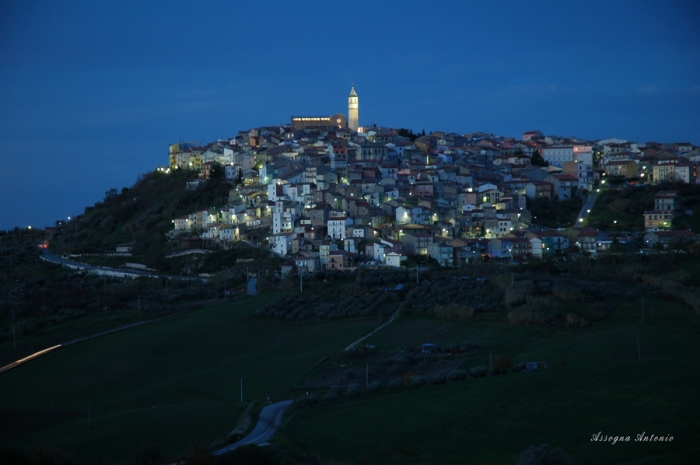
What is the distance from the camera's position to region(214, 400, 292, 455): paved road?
1745cm

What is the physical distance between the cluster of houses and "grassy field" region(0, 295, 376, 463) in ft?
27.4

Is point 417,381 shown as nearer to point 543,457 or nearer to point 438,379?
point 438,379

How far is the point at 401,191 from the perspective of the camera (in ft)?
152

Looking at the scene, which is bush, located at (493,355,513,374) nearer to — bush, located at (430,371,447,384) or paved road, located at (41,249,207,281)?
bush, located at (430,371,447,384)

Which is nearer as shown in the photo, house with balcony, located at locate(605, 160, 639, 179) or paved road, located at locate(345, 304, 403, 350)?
paved road, located at locate(345, 304, 403, 350)

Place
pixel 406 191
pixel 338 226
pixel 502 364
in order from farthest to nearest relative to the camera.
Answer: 1. pixel 406 191
2. pixel 338 226
3. pixel 502 364

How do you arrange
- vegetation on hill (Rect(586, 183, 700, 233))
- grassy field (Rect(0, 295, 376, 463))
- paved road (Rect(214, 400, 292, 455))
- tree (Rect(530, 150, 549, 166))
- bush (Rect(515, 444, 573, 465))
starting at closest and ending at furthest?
bush (Rect(515, 444, 573, 465)), paved road (Rect(214, 400, 292, 455)), grassy field (Rect(0, 295, 376, 463)), vegetation on hill (Rect(586, 183, 700, 233)), tree (Rect(530, 150, 549, 166))

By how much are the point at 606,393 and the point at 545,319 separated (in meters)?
9.31

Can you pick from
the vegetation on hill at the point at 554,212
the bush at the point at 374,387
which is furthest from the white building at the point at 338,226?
the bush at the point at 374,387

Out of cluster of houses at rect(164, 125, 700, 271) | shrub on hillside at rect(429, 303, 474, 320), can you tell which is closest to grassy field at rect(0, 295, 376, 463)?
shrub on hillside at rect(429, 303, 474, 320)

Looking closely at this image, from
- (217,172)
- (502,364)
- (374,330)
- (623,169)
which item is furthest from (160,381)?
(623,169)

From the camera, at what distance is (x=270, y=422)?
19.1m

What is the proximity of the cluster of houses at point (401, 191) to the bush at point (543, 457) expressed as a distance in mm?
23891

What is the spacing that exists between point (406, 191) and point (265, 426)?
29174mm
